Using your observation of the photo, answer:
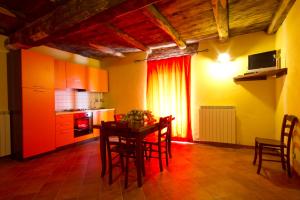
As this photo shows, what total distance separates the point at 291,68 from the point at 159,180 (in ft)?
8.35

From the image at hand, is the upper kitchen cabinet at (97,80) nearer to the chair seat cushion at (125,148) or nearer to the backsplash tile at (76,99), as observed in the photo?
the backsplash tile at (76,99)

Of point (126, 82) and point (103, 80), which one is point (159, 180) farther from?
point (103, 80)

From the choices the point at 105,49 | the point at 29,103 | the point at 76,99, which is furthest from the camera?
the point at 76,99

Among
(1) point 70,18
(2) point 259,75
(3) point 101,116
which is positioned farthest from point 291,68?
(3) point 101,116

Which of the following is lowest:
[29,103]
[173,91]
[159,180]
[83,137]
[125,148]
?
[159,180]

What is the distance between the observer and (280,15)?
272cm

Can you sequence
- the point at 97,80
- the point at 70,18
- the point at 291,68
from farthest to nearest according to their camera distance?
the point at 97,80 → the point at 291,68 → the point at 70,18

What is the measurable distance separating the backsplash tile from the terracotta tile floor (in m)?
1.42

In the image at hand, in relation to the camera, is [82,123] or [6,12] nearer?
[6,12]

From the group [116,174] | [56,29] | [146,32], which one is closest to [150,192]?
[116,174]

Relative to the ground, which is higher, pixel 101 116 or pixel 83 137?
pixel 101 116

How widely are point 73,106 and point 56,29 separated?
2.48 m

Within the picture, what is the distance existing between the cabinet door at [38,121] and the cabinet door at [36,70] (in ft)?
0.42

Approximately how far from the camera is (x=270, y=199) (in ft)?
6.15
